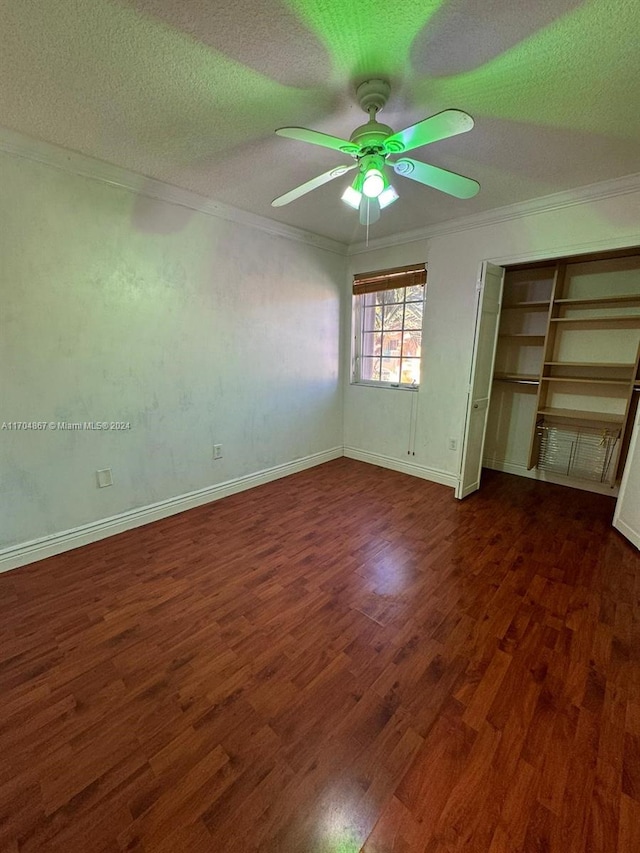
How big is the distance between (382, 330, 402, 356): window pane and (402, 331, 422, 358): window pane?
0.06 metres

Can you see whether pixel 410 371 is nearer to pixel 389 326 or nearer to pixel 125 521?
pixel 389 326

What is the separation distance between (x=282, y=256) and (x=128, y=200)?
1328 millimetres

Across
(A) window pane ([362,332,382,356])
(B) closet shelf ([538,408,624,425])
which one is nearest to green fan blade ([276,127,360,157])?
(A) window pane ([362,332,382,356])

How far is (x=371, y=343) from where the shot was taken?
13.1 ft

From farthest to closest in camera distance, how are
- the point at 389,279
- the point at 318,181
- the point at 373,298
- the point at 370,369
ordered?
the point at 370,369, the point at 373,298, the point at 389,279, the point at 318,181

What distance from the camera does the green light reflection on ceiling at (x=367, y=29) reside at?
3.68 feet

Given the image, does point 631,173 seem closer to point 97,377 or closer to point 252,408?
point 252,408

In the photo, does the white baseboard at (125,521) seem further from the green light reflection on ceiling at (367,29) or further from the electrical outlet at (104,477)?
the green light reflection on ceiling at (367,29)

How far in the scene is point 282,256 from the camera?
324 centimetres

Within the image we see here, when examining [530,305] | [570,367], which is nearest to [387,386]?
[530,305]

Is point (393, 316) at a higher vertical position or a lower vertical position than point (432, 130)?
lower

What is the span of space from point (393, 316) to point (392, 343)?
286 millimetres

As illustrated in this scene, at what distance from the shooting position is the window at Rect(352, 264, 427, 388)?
353 centimetres

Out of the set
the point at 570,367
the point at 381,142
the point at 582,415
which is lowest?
the point at 582,415
